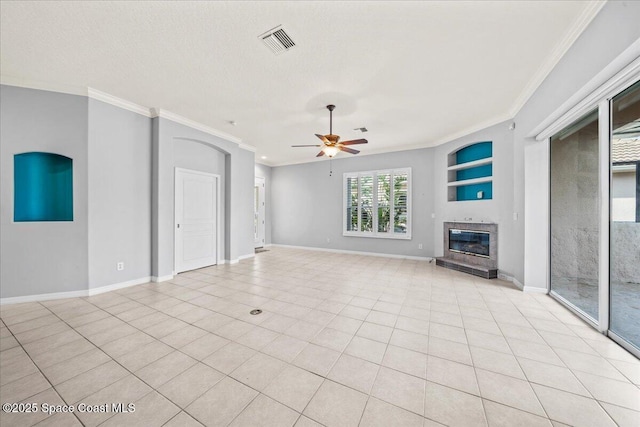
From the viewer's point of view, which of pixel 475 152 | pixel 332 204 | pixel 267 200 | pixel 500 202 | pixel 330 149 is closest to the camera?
pixel 330 149

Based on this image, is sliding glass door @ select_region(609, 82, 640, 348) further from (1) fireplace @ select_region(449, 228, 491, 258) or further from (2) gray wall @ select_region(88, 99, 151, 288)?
(2) gray wall @ select_region(88, 99, 151, 288)

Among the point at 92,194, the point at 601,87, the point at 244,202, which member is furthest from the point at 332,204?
the point at 601,87

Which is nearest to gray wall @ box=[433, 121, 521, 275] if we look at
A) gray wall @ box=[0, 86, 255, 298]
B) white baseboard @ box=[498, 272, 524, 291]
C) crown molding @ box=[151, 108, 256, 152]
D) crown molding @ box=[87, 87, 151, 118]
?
white baseboard @ box=[498, 272, 524, 291]

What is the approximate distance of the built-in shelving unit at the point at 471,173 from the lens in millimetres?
4922

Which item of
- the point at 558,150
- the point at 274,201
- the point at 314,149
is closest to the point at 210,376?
the point at 558,150

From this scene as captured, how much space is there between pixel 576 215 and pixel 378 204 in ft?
13.5

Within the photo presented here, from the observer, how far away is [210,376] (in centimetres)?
184

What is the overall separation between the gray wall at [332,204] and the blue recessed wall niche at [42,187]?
551 centimetres

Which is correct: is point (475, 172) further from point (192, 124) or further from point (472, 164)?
point (192, 124)

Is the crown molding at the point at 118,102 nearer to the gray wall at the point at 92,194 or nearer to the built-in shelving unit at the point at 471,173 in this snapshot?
the gray wall at the point at 92,194

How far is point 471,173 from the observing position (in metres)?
5.44

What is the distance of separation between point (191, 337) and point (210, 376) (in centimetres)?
73

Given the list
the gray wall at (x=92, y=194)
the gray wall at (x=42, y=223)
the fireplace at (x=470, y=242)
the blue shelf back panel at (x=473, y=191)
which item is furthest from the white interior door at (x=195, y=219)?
the blue shelf back panel at (x=473, y=191)

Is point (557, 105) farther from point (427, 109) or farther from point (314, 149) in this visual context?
point (314, 149)
